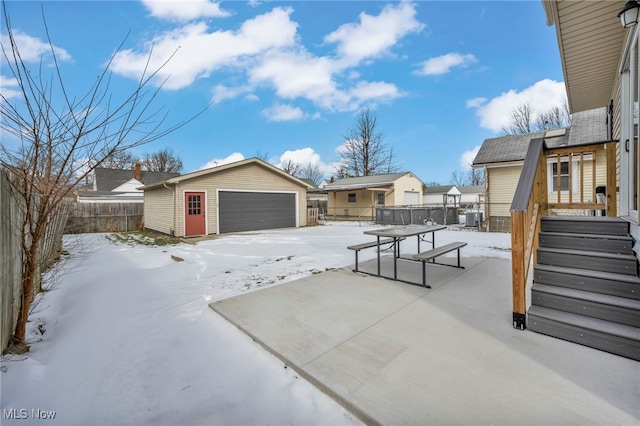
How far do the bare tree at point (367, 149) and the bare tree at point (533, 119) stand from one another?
11321mm

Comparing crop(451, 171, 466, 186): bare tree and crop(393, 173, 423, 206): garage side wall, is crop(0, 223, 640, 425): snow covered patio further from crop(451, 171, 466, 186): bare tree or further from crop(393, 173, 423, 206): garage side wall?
crop(451, 171, 466, 186): bare tree

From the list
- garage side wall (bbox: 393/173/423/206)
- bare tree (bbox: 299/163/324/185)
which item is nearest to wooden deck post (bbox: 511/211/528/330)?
garage side wall (bbox: 393/173/423/206)

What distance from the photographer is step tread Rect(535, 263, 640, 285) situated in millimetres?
2445

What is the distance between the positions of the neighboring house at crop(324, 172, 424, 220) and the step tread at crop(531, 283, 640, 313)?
55.3ft

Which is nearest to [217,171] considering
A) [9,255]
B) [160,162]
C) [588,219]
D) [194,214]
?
[194,214]

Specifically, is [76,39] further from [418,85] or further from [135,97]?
[418,85]

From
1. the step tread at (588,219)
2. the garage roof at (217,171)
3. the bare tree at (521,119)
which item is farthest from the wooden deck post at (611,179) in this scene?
the bare tree at (521,119)

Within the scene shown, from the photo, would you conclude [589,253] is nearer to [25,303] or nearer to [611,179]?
[611,179]

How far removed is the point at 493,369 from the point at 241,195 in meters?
12.4

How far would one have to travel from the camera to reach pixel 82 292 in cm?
424

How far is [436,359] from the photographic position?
2.22 metres

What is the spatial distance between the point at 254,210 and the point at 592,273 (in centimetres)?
1246

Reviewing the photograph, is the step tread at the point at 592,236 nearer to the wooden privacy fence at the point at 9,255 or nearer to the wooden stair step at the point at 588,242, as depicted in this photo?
the wooden stair step at the point at 588,242

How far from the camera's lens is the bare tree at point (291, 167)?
45.0m
